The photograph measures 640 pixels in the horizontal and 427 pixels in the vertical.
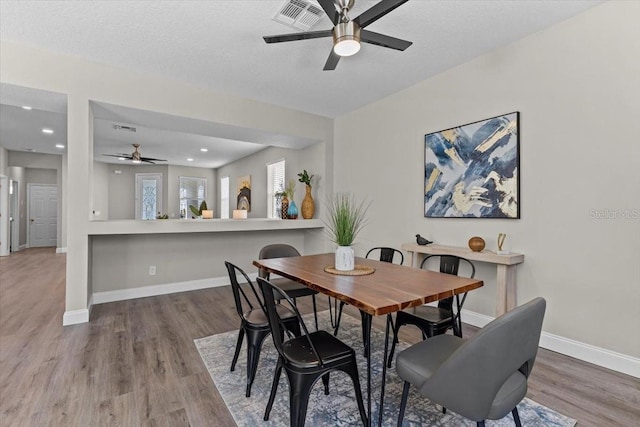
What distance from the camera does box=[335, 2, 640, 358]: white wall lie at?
226 centimetres

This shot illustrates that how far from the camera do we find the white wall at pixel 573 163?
7.40 ft

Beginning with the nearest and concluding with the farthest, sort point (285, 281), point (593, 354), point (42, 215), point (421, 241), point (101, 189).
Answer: point (593, 354) < point (285, 281) < point (421, 241) < point (101, 189) < point (42, 215)

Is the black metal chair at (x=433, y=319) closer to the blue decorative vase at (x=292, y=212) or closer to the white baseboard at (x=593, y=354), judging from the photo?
the white baseboard at (x=593, y=354)

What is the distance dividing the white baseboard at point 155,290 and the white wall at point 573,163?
3.42 m

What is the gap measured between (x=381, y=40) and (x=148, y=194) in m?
9.50

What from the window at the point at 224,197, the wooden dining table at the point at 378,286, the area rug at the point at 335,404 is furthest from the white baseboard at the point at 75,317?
the window at the point at 224,197

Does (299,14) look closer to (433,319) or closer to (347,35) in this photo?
(347,35)

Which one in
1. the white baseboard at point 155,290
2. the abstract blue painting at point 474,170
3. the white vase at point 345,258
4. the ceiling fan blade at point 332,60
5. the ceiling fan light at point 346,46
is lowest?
the white baseboard at point 155,290

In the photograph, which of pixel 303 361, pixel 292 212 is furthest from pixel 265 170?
pixel 303 361

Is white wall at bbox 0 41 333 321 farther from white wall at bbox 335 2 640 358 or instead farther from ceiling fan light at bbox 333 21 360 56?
white wall at bbox 335 2 640 358

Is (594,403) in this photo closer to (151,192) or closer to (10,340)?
(10,340)

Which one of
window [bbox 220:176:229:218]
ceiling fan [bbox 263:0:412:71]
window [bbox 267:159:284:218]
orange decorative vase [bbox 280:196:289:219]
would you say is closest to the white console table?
ceiling fan [bbox 263:0:412:71]

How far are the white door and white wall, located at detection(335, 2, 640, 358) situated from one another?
36.8 ft

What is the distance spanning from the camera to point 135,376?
7.20 feet
